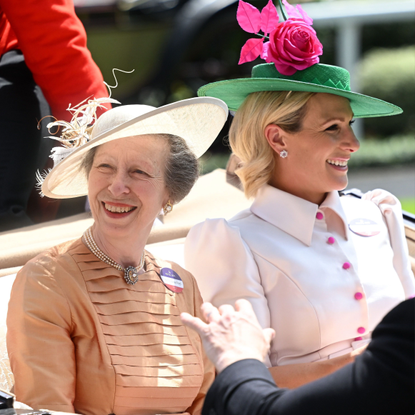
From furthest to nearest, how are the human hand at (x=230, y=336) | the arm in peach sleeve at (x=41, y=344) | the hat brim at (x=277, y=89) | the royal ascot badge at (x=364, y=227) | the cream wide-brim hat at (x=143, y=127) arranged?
the royal ascot badge at (x=364, y=227), the hat brim at (x=277, y=89), the cream wide-brim hat at (x=143, y=127), the arm in peach sleeve at (x=41, y=344), the human hand at (x=230, y=336)

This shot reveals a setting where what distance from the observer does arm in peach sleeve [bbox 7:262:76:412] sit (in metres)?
1.86

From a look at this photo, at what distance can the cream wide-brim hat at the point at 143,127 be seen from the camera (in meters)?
2.09

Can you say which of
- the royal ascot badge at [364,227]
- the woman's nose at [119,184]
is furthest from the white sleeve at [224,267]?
the royal ascot badge at [364,227]

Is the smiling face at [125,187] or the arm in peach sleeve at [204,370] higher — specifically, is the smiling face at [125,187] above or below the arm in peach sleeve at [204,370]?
above

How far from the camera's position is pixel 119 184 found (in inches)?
84.7

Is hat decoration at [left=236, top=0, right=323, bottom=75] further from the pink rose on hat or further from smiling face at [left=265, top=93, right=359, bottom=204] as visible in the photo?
smiling face at [left=265, top=93, right=359, bottom=204]

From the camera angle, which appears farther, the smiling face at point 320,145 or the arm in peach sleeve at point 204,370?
the smiling face at point 320,145

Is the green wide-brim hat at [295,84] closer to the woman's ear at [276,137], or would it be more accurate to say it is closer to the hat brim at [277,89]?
the hat brim at [277,89]

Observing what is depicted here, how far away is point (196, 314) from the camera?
2.32 meters

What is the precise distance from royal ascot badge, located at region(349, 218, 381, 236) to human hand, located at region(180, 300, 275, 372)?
44.2 inches

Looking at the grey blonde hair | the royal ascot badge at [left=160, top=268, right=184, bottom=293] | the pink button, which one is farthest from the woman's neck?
the pink button

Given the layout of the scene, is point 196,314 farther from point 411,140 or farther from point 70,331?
point 411,140

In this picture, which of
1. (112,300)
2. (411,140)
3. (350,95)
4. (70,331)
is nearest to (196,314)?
(112,300)

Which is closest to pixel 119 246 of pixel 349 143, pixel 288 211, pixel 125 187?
pixel 125 187
